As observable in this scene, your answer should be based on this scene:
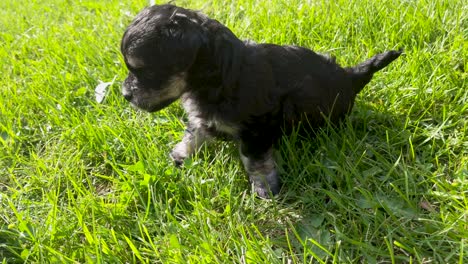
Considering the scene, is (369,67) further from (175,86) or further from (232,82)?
(175,86)

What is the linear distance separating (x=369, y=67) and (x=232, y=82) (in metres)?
0.86

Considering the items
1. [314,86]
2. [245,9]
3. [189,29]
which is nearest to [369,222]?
[314,86]

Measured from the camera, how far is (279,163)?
233 centimetres

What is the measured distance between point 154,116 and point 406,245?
1696mm

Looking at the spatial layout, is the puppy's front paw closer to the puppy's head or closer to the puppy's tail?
the puppy's head

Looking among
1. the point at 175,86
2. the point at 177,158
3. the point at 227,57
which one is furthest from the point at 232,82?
the point at 177,158

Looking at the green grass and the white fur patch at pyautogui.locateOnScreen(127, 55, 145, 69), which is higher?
the white fur patch at pyautogui.locateOnScreen(127, 55, 145, 69)

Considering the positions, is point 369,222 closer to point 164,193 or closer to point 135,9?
point 164,193

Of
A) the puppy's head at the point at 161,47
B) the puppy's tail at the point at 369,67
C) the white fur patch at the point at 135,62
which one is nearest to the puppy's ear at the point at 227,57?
the puppy's head at the point at 161,47

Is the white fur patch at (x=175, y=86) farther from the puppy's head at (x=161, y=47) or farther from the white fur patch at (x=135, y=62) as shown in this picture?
the white fur patch at (x=135, y=62)

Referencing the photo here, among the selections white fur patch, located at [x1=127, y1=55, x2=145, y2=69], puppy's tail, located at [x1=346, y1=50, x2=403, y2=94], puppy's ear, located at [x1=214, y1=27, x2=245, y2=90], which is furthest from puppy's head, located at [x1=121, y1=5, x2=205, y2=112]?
puppy's tail, located at [x1=346, y1=50, x2=403, y2=94]

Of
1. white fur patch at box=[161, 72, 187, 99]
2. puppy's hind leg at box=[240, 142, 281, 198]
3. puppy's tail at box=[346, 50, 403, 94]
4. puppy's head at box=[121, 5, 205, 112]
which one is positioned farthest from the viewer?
puppy's tail at box=[346, 50, 403, 94]

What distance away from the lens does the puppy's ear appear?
2.02 m

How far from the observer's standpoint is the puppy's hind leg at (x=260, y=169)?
88.1 inches
